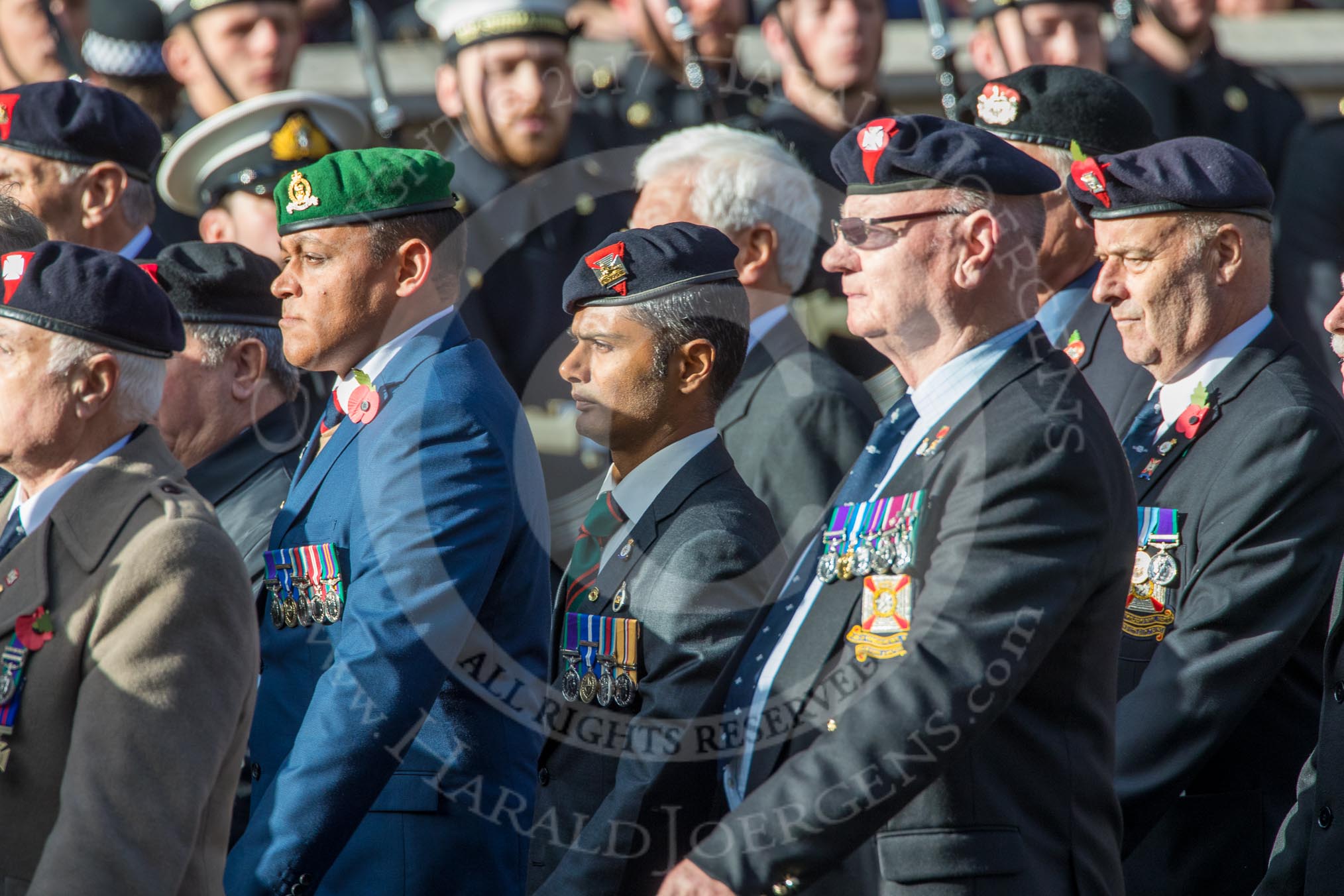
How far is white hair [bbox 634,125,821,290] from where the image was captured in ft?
16.2

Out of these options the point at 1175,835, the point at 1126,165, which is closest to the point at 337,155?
the point at 1126,165

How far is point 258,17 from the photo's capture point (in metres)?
6.35

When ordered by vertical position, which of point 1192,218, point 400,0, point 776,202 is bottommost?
point 400,0

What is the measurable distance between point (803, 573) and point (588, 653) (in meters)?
0.56

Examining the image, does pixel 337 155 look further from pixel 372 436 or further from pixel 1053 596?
pixel 1053 596

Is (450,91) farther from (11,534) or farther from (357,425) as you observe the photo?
(11,534)

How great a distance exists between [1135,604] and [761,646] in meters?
1.01

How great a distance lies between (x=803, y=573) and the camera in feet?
10.6

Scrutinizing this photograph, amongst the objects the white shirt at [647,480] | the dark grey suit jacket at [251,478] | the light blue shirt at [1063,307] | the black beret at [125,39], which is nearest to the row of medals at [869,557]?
the white shirt at [647,480]

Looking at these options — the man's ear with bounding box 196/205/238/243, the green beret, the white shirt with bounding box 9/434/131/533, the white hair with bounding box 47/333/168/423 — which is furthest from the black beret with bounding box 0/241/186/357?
the man's ear with bounding box 196/205/238/243

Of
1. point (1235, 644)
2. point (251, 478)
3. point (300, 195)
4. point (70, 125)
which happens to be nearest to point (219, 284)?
point (251, 478)

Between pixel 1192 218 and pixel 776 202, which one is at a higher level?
pixel 1192 218

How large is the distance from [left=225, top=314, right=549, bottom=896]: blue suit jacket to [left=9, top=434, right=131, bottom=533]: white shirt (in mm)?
587

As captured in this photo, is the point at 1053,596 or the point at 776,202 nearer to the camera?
the point at 1053,596
